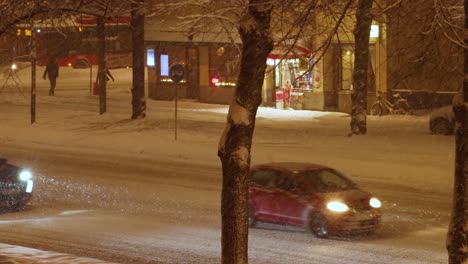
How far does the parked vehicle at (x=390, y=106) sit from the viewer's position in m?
36.1

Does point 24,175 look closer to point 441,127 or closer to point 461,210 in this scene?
point 461,210

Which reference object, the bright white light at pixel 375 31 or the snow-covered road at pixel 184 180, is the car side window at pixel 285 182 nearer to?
the snow-covered road at pixel 184 180

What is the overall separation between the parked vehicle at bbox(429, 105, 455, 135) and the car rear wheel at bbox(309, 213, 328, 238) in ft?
44.3

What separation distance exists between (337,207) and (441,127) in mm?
13978

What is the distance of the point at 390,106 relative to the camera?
36.2 m

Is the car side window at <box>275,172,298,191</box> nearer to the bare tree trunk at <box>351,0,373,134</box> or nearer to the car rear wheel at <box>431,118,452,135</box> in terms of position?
the bare tree trunk at <box>351,0,373,134</box>

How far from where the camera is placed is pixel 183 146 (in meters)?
27.6

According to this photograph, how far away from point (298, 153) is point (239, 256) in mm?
16085

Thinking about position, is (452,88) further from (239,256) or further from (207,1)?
(239,256)

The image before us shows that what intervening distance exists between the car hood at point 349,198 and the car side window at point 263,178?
1.13m

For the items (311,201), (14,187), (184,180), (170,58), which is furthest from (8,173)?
(170,58)

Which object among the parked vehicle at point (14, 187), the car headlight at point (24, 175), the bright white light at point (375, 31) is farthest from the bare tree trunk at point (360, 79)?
the parked vehicle at point (14, 187)

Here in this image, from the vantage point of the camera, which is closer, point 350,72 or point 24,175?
point 24,175

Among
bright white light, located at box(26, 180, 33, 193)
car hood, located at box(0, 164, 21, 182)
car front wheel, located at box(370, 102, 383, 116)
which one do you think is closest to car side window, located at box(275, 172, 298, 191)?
bright white light, located at box(26, 180, 33, 193)
